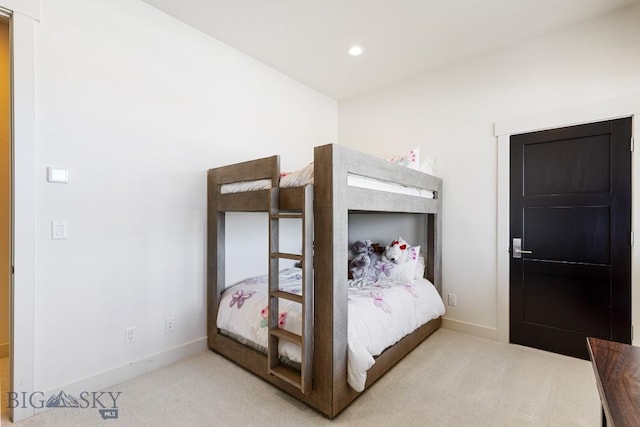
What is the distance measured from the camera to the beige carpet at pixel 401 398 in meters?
1.69

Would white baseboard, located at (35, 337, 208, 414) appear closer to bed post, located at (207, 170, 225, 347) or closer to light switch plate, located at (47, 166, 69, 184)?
bed post, located at (207, 170, 225, 347)

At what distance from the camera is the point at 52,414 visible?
174cm

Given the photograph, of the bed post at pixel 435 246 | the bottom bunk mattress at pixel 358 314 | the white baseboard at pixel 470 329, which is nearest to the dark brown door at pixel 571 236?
the white baseboard at pixel 470 329

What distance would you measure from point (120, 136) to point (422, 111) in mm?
2855

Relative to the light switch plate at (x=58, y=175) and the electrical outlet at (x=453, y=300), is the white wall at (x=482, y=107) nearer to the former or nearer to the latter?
the electrical outlet at (x=453, y=300)

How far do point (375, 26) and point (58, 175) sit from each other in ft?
8.25

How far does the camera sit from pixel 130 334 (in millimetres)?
2150

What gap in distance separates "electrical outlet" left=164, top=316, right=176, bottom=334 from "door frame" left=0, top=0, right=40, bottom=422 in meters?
0.76

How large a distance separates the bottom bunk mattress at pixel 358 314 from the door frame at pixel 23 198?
3.78 feet

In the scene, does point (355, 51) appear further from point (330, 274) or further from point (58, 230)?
point (58, 230)

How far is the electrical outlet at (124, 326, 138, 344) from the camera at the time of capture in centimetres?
213

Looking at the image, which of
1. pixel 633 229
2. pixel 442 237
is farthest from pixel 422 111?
pixel 633 229

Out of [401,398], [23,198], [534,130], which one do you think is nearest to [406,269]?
[401,398]

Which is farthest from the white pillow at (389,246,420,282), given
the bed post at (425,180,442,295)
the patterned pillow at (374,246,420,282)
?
the bed post at (425,180,442,295)
